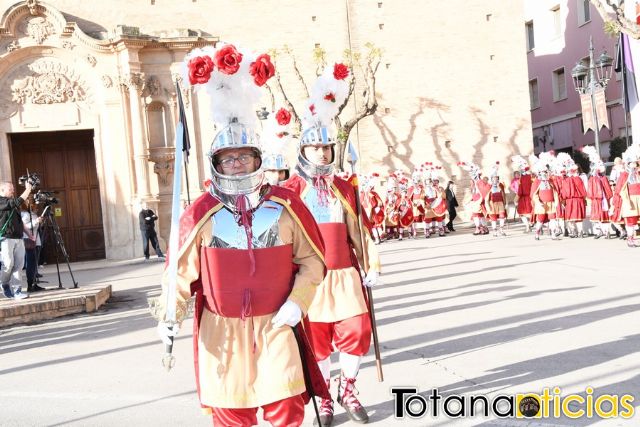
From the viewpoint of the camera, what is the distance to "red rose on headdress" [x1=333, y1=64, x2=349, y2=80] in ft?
22.8

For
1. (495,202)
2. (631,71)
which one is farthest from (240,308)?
(631,71)

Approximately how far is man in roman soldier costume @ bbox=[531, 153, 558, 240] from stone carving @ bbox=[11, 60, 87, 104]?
1528cm

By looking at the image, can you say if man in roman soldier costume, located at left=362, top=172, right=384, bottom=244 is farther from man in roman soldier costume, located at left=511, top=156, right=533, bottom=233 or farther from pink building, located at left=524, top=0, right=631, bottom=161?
pink building, located at left=524, top=0, right=631, bottom=161

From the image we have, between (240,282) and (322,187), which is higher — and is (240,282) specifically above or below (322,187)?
below

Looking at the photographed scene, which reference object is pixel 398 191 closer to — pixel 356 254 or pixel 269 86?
pixel 269 86

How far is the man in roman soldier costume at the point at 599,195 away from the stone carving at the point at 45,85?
16.6 metres

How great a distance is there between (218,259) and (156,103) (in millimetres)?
24198

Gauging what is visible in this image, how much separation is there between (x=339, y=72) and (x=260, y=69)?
2535 millimetres

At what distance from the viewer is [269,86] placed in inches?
1099

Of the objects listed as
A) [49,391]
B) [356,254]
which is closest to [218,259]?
[356,254]

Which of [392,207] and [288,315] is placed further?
[392,207]

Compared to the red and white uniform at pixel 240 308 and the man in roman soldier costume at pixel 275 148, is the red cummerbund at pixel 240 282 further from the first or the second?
the man in roman soldier costume at pixel 275 148

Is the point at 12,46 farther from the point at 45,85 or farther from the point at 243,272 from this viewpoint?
the point at 243,272

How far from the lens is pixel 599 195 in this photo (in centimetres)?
1980
